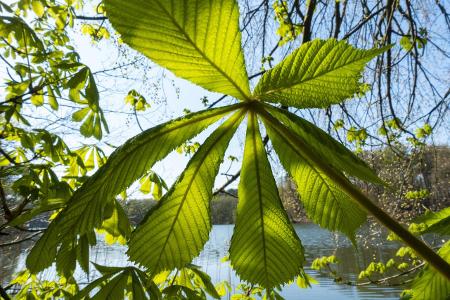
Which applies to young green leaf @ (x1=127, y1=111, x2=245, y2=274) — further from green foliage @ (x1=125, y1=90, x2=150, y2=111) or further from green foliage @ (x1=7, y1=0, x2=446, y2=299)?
green foliage @ (x1=125, y1=90, x2=150, y2=111)

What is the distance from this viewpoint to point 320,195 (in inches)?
19.6

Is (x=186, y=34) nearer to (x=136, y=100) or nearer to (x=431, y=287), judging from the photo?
(x=431, y=287)

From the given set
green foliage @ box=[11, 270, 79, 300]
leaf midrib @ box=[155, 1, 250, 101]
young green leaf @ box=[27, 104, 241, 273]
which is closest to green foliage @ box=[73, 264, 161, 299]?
young green leaf @ box=[27, 104, 241, 273]

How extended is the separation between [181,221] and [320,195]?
19 centimetres

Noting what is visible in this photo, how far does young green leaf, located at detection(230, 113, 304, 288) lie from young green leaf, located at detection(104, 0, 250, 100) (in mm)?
95

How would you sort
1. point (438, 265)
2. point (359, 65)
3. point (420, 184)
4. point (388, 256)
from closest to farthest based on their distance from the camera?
point (438, 265) → point (359, 65) → point (420, 184) → point (388, 256)

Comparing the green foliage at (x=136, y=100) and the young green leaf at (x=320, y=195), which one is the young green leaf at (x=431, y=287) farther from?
the green foliage at (x=136, y=100)

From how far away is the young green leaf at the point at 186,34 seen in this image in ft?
1.17

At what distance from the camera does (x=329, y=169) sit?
0.35m

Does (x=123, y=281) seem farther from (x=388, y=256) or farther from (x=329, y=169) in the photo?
(x=388, y=256)

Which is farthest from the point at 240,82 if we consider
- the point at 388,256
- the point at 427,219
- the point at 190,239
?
the point at 388,256

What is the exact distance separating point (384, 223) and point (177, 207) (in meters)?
0.25

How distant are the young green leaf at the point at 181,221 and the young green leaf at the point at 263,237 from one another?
5 cm

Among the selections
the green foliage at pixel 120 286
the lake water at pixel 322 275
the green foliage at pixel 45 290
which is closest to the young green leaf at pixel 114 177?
the green foliage at pixel 120 286
